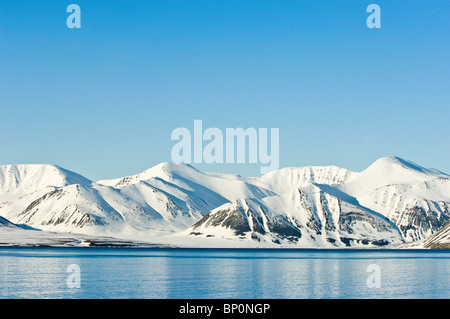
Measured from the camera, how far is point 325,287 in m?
117

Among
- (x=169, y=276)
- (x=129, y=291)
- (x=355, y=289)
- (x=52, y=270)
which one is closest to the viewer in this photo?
(x=129, y=291)

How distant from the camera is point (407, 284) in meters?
124

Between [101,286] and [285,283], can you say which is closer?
[101,286]

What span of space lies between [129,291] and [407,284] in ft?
174

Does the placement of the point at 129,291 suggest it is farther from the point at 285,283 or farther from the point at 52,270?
the point at 52,270

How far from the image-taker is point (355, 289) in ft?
372
